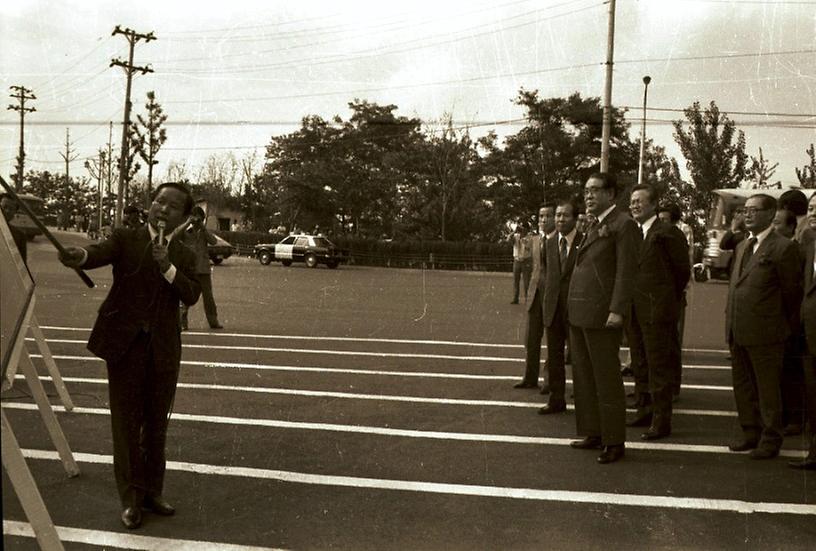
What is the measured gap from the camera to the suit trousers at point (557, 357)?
285 inches

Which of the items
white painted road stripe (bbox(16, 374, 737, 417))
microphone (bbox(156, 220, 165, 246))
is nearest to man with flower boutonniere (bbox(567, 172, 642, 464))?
white painted road stripe (bbox(16, 374, 737, 417))

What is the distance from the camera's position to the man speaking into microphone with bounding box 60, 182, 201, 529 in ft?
14.1

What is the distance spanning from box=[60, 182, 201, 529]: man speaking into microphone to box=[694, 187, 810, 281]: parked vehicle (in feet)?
100

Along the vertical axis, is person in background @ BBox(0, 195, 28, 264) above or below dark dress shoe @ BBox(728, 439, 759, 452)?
above

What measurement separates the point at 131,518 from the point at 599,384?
10.7ft

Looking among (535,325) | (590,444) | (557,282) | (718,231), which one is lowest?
(590,444)

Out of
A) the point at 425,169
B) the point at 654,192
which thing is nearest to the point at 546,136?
the point at 425,169

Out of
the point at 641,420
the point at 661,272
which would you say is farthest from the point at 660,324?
the point at 641,420

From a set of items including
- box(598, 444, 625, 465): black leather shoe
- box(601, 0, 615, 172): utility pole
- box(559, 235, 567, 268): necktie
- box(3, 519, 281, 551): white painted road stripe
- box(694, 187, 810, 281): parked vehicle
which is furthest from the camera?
box(694, 187, 810, 281): parked vehicle

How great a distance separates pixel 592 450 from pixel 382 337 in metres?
6.91

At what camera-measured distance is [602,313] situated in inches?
229

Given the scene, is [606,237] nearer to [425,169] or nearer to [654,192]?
[654,192]

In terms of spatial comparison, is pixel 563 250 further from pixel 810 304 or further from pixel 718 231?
pixel 718 231

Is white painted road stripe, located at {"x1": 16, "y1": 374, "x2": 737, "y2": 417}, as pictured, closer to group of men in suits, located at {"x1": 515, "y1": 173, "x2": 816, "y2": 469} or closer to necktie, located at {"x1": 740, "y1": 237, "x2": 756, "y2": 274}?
group of men in suits, located at {"x1": 515, "y1": 173, "x2": 816, "y2": 469}
